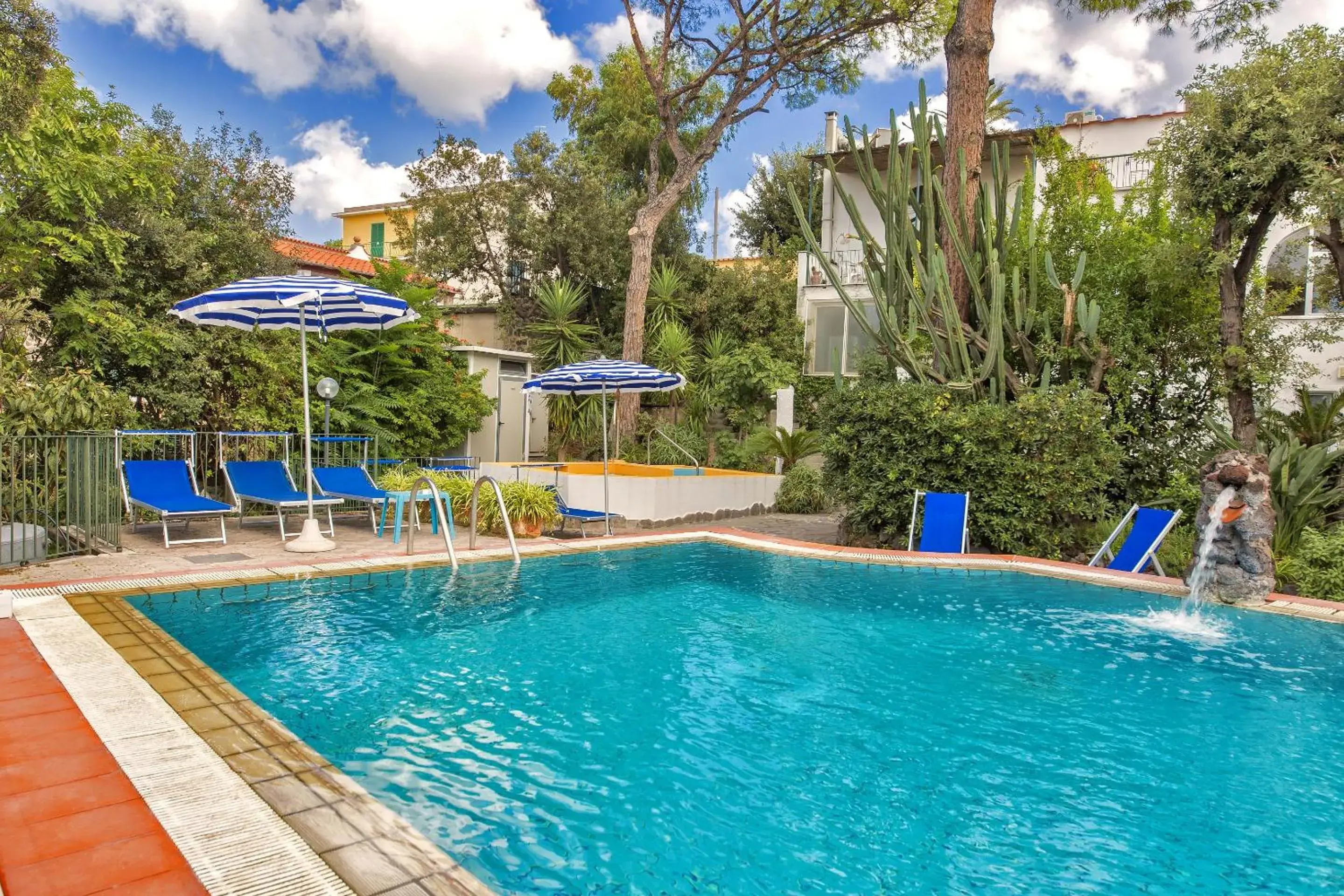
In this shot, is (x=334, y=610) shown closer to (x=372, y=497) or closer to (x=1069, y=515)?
(x=372, y=497)

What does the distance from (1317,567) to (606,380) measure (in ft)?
26.9

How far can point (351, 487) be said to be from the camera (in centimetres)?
1025

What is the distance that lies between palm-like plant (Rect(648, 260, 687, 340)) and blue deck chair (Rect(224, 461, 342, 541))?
38.4 ft

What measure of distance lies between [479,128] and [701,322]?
8.05 metres

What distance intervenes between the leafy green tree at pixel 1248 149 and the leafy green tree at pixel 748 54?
9.22 meters

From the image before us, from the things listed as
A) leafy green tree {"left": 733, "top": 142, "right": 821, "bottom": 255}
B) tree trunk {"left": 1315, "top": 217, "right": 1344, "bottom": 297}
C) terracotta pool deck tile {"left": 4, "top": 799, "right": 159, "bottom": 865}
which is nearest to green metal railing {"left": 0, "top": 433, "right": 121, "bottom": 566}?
terracotta pool deck tile {"left": 4, "top": 799, "right": 159, "bottom": 865}

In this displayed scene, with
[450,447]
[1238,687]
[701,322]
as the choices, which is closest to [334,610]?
[1238,687]

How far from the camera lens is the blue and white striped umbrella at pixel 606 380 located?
36.7 feet

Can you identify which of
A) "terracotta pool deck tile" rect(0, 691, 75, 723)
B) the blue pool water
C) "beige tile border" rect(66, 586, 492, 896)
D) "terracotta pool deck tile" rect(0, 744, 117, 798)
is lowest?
the blue pool water

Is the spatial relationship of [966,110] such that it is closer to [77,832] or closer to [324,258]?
[77,832]

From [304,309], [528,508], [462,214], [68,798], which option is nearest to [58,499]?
[304,309]

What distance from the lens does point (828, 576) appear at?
851cm

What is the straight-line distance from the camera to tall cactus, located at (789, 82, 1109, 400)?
994cm

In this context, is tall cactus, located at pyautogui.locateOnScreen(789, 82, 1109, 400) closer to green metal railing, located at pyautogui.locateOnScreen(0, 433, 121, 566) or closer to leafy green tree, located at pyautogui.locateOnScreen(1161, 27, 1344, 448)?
leafy green tree, located at pyautogui.locateOnScreen(1161, 27, 1344, 448)
